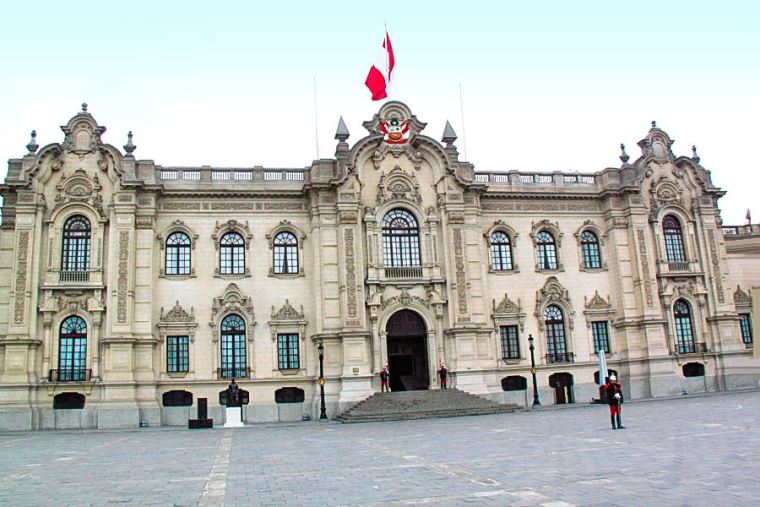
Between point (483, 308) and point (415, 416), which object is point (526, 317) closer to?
point (483, 308)

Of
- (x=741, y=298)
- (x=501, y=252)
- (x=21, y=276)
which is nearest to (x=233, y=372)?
(x=21, y=276)

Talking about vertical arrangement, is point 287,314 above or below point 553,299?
below

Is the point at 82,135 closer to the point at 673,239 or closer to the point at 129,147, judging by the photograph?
the point at 129,147

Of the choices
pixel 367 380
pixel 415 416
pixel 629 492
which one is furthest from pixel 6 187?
pixel 629 492

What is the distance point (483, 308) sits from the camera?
38.3 m

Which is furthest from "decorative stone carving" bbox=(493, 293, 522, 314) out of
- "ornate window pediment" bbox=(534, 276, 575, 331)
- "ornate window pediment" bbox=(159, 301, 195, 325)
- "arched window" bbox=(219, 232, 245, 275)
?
"ornate window pediment" bbox=(159, 301, 195, 325)

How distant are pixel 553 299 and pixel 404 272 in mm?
8736

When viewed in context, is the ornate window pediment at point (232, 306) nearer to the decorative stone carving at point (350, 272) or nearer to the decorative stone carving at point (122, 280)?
the decorative stone carving at point (122, 280)

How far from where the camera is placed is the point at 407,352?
1554 inches

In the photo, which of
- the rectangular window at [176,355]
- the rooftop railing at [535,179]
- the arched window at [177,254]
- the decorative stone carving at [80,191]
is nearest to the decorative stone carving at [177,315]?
the rectangular window at [176,355]

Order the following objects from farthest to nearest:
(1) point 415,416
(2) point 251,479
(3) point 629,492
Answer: (1) point 415,416 < (2) point 251,479 < (3) point 629,492

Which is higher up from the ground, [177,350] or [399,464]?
[177,350]

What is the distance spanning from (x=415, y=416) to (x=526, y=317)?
10.5 meters

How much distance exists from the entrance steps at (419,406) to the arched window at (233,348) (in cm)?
636
